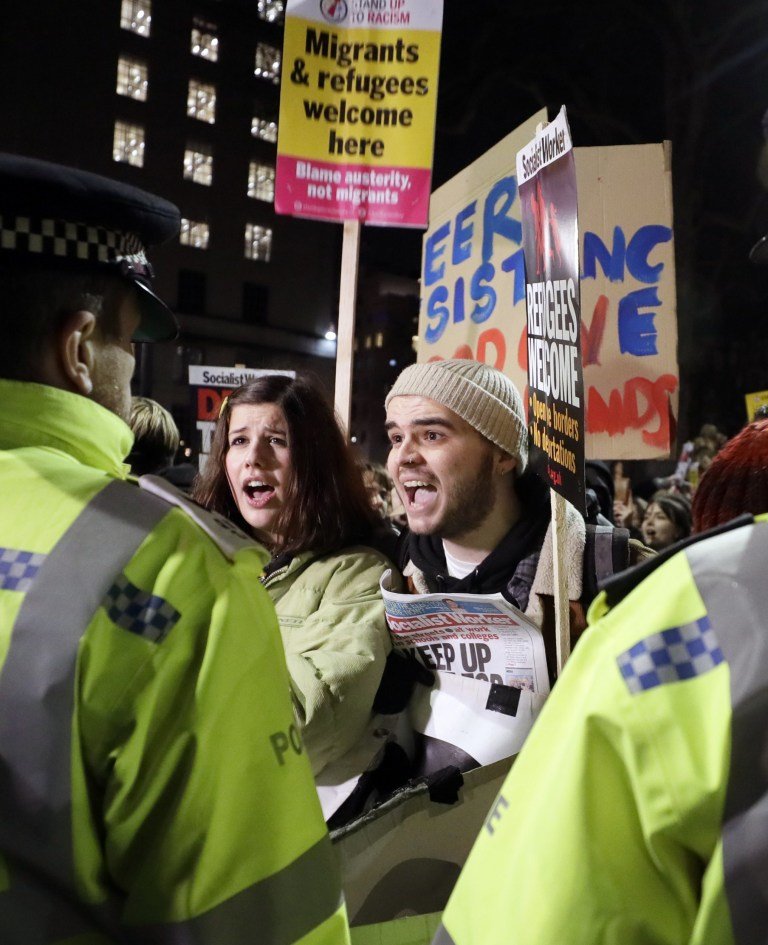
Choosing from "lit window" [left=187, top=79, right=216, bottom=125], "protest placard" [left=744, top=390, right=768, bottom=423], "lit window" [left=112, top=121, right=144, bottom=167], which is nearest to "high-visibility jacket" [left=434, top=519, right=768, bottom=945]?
"protest placard" [left=744, top=390, right=768, bottom=423]

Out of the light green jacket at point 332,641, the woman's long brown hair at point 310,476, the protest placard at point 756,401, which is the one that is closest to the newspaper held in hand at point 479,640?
the light green jacket at point 332,641

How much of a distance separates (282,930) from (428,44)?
409 centimetres

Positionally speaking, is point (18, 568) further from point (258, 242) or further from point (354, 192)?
point (258, 242)

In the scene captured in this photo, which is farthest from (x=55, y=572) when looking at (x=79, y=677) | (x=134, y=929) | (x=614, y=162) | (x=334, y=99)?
(x=334, y=99)

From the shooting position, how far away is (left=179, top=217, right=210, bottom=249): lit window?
4194cm

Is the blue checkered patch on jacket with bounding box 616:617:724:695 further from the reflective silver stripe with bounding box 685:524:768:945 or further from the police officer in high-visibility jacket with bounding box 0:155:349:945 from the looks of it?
the police officer in high-visibility jacket with bounding box 0:155:349:945

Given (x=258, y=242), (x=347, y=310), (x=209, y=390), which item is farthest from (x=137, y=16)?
(x=347, y=310)

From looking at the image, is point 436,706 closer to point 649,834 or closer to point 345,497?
point 345,497

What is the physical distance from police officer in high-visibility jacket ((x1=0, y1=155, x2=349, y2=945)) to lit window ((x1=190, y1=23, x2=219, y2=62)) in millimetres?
47404

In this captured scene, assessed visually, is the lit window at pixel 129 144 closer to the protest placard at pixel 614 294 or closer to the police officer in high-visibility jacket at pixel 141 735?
the protest placard at pixel 614 294

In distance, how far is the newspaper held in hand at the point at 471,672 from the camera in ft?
7.57

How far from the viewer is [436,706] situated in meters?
2.43

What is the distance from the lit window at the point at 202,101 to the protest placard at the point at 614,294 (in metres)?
43.4

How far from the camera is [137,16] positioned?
4194cm
